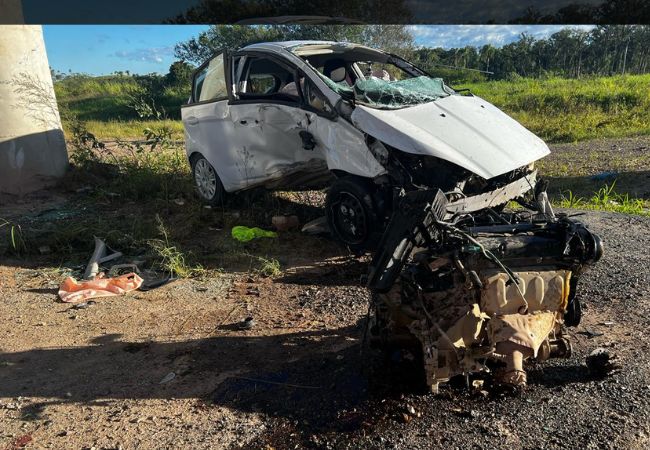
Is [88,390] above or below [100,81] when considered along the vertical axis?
below

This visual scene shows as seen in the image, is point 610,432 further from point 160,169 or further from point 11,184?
point 11,184

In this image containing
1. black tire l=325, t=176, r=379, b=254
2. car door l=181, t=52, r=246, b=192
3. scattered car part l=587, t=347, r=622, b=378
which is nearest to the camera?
scattered car part l=587, t=347, r=622, b=378

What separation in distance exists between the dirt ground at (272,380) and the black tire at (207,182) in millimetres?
2379

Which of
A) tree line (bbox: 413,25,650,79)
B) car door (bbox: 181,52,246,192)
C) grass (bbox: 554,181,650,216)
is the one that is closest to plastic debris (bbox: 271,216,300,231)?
car door (bbox: 181,52,246,192)

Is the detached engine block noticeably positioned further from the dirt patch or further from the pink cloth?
the pink cloth

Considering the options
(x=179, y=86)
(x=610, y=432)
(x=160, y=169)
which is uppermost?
(x=179, y=86)

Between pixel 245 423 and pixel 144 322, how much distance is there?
1807mm

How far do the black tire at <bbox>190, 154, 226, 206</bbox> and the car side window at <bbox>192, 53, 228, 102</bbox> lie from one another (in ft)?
2.71

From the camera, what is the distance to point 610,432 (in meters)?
2.82

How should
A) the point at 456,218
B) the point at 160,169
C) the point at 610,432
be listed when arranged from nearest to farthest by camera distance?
the point at 610,432, the point at 456,218, the point at 160,169

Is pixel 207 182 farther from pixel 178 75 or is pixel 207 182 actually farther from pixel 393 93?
pixel 178 75

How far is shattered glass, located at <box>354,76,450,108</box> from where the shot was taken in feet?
17.5

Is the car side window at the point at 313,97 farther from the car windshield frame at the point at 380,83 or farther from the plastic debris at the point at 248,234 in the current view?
the plastic debris at the point at 248,234

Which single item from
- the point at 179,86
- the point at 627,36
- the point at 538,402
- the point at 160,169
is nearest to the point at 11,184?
the point at 160,169
